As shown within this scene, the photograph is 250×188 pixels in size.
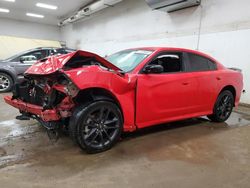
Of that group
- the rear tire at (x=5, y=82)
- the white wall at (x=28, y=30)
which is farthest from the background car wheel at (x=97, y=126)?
the white wall at (x=28, y=30)

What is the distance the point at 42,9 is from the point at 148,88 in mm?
11474

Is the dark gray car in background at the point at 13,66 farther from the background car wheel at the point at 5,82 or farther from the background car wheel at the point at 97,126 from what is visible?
the background car wheel at the point at 97,126

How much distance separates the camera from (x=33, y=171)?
212cm

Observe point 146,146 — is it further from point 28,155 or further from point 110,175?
point 28,155

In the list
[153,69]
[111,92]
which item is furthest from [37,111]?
[153,69]

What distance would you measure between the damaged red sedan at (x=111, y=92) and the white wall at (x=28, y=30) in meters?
14.2

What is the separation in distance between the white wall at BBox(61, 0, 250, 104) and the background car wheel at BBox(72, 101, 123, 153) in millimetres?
4426

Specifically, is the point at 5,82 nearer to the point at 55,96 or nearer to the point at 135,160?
the point at 55,96

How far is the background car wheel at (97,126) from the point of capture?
2.36m

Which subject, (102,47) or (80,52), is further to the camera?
(102,47)

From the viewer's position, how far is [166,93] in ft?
9.78

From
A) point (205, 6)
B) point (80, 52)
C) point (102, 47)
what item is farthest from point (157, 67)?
point (102, 47)

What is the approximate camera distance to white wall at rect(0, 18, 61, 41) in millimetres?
14898

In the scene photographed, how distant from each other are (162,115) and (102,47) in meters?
9.50
